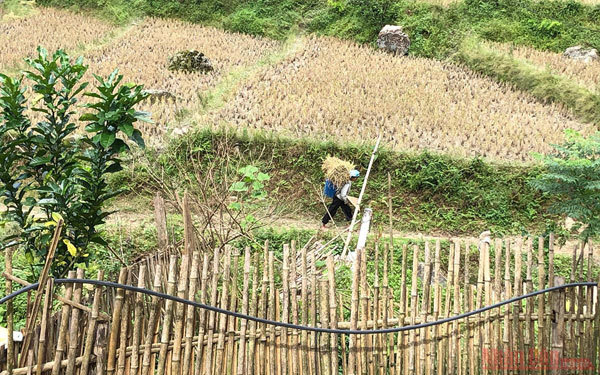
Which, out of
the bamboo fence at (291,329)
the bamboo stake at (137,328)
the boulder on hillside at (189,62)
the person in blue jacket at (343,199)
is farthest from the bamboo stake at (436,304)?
the boulder on hillside at (189,62)

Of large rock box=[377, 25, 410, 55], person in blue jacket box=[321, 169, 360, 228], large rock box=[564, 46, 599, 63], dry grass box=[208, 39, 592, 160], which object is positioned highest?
large rock box=[377, 25, 410, 55]

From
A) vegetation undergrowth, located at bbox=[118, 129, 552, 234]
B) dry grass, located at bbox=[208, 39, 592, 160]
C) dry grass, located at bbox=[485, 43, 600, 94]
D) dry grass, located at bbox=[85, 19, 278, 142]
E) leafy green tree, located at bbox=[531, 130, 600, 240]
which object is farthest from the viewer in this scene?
dry grass, located at bbox=[485, 43, 600, 94]

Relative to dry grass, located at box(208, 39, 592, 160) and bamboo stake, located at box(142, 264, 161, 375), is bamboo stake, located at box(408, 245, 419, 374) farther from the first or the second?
dry grass, located at box(208, 39, 592, 160)

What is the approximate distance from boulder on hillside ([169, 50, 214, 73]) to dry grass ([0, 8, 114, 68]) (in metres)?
2.54

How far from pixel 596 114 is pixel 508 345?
6995 mm

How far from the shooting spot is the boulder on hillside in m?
10.9

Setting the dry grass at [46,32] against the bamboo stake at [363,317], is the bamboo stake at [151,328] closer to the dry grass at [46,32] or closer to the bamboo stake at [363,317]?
the bamboo stake at [363,317]

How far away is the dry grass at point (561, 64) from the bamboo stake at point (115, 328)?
883cm

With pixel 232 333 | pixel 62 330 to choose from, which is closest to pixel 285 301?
pixel 232 333

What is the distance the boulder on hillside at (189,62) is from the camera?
35.9 feet

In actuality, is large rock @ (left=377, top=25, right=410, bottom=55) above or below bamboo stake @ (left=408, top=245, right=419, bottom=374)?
above

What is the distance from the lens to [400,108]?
9.29 meters

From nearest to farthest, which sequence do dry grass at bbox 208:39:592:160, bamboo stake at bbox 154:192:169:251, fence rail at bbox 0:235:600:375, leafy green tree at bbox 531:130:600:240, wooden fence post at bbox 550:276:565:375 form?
1. fence rail at bbox 0:235:600:375
2. wooden fence post at bbox 550:276:565:375
3. bamboo stake at bbox 154:192:169:251
4. leafy green tree at bbox 531:130:600:240
5. dry grass at bbox 208:39:592:160

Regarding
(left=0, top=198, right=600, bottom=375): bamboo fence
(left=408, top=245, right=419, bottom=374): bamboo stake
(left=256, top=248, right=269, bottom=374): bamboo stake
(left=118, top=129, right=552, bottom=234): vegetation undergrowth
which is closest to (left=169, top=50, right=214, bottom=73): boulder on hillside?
(left=118, top=129, right=552, bottom=234): vegetation undergrowth
